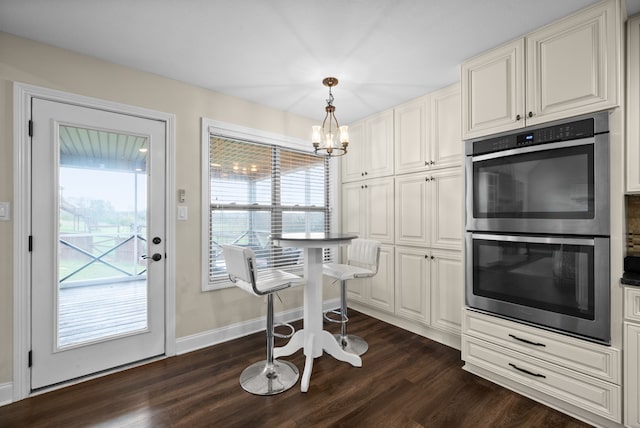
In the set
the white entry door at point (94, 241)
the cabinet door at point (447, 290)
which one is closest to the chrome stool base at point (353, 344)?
the cabinet door at point (447, 290)

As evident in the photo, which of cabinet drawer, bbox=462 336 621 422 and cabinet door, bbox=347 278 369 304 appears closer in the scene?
cabinet drawer, bbox=462 336 621 422

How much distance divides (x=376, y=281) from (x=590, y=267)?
204cm

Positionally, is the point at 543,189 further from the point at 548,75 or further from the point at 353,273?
the point at 353,273

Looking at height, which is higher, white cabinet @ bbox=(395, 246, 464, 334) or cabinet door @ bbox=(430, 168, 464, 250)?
cabinet door @ bbox=(430, 168, 464, 250)

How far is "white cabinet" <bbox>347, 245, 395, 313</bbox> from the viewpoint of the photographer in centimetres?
331

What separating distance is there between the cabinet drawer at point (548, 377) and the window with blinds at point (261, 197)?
5.62 feet

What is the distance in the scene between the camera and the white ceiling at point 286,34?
1.75 m

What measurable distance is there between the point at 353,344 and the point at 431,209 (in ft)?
4.95

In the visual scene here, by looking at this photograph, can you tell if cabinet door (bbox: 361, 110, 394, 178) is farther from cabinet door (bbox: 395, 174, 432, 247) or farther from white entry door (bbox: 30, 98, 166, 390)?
white entry door (bbox: 30, 98, 166, 390)

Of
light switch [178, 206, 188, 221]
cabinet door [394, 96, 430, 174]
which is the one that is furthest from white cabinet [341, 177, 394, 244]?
light switch [178, 206, 188, 221]

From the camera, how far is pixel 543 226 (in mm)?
1914

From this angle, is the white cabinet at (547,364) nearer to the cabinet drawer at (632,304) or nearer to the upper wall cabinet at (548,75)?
the cabinet drawer at (632,304)

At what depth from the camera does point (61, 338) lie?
214 cm

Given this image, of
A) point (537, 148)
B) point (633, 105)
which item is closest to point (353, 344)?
point (537, 148)
